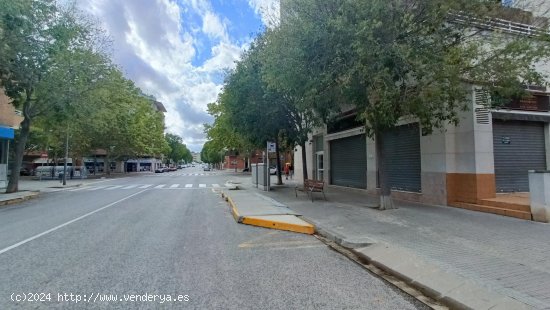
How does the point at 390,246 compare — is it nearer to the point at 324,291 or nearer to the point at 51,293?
the point at 324,291

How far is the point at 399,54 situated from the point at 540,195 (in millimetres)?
5186

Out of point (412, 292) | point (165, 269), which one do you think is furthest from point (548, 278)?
point (165, 269)

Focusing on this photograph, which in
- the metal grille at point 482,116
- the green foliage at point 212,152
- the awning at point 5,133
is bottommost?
the metal grille at point 482,116

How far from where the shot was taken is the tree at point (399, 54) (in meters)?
9.57

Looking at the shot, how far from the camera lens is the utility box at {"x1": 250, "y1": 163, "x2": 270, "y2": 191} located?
22.1 metres

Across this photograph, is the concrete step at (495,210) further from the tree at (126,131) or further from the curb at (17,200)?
the tree at (126,131)

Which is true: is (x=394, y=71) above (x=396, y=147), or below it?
above

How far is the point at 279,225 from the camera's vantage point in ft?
31.4

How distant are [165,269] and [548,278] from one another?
560cm

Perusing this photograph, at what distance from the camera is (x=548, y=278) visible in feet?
16.4

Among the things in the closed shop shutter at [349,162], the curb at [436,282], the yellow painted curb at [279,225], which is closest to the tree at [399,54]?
the yellow painted curb at [279,225]

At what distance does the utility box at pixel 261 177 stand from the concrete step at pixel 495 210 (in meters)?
11.8

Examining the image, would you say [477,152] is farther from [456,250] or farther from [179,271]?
[179,271]

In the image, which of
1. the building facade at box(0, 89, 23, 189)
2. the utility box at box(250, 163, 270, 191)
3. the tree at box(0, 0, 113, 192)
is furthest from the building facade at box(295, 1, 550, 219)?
the building facade at box(0, 89, 23, 189)
